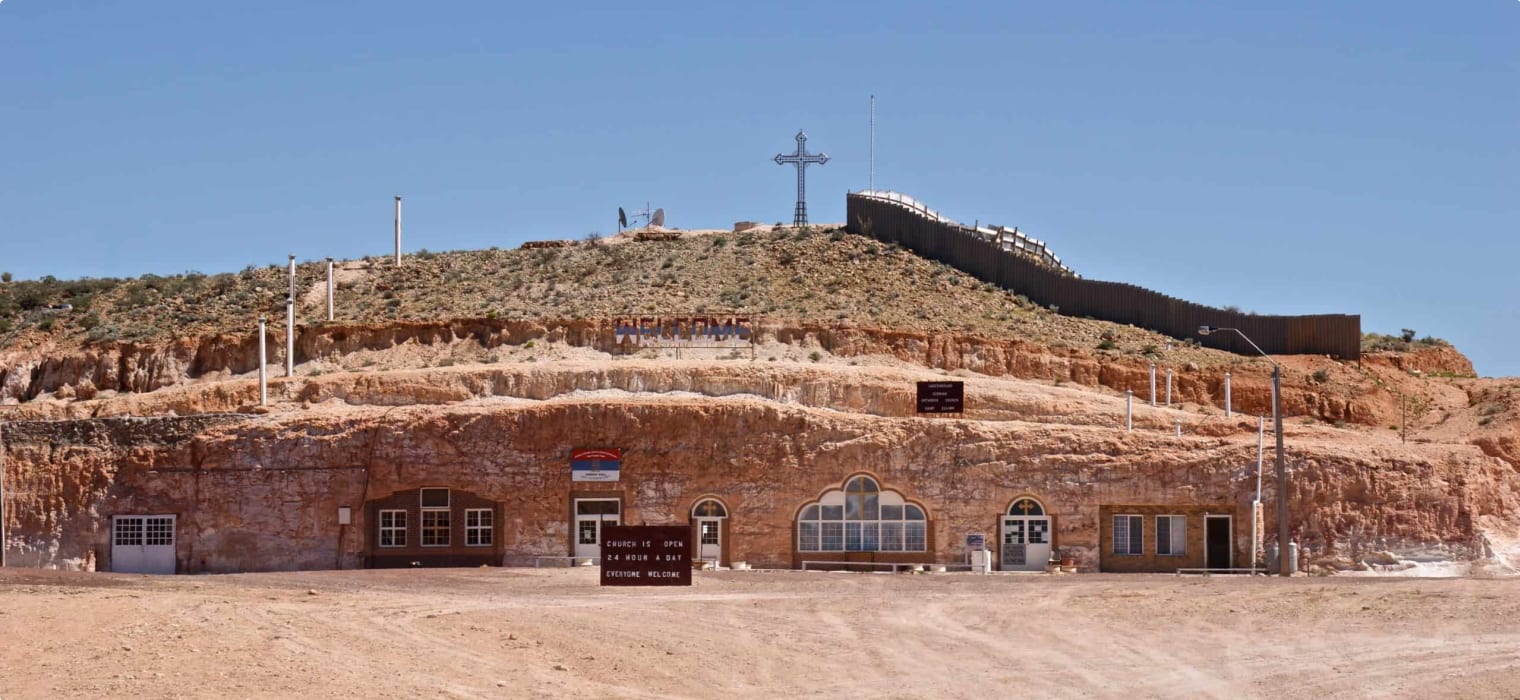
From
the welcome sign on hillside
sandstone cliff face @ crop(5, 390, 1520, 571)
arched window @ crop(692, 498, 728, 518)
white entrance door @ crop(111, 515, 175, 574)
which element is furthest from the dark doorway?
white entrance door @ crop(111, 515, 175, 574)

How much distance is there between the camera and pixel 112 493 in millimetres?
51125

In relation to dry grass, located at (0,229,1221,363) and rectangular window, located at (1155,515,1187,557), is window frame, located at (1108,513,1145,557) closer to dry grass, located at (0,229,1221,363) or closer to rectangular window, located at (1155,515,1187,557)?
rectangular window, located at (1155,515,1187,557)

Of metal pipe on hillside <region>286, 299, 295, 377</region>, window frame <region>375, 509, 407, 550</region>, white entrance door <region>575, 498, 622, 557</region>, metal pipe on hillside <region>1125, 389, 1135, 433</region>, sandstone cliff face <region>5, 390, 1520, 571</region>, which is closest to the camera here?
sandstone cliff face <region>5, 390, 1520, 571</region>

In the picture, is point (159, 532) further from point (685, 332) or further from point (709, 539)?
point (685, 332)

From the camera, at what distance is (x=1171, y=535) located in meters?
49.2

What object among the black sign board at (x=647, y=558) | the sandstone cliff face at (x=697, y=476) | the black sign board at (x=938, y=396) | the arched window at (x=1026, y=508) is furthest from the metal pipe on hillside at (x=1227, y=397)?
the black sign board at (x=647, y=558)

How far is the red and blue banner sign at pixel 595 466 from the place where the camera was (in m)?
49.6

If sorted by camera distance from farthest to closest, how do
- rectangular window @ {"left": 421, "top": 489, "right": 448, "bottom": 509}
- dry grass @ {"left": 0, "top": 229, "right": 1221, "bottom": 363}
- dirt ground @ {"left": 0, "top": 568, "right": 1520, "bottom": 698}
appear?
dry grass @ {"left": 0, "top": 229, "right": 1221, "bottom": 363} → rectangular window @ {"left": 421, "top": 489, "right": 448, "bottom": 509} → dirt ground @ {"left": 0, "top": 568, "right": 1520, "bottom": 698}

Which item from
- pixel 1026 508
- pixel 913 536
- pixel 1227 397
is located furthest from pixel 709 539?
pixel 1227 397

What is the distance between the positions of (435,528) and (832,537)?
11005 millimetres

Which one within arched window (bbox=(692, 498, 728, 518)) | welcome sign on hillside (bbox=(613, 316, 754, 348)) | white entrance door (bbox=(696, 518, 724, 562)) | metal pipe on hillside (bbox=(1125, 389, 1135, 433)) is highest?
welcome sign on hillside (bbox=(613, 316, 754, 348))

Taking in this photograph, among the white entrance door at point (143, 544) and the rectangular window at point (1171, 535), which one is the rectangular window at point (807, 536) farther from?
the white entrance door at point (143, 544)

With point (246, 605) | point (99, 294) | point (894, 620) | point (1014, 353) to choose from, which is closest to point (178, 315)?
point (99, 294)

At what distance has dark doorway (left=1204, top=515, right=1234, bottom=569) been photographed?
49.1m
